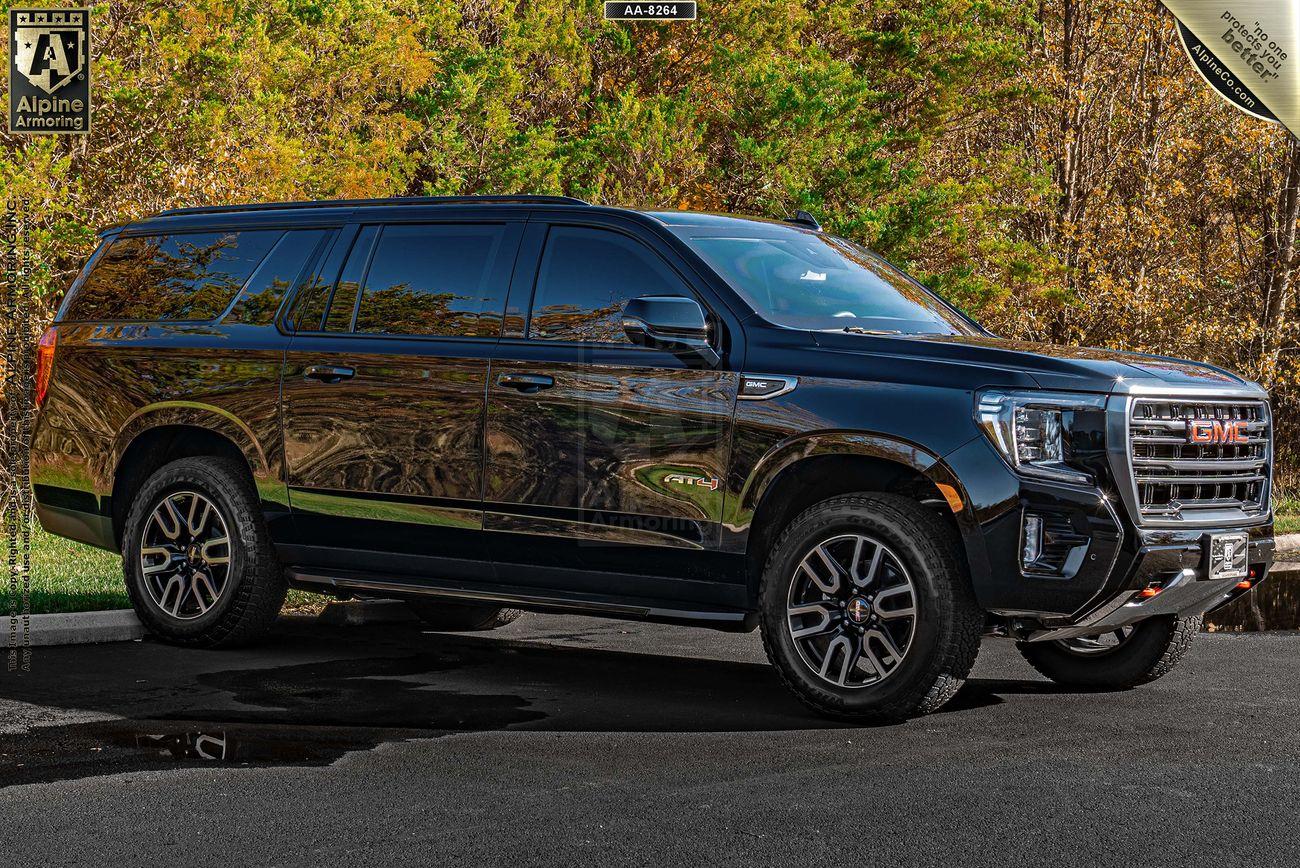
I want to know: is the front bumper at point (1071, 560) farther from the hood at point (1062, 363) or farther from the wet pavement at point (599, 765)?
the wet pavement at point (599, 765)

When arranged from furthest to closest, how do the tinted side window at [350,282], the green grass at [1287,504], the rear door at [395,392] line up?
the green grass at [1287,504]
the tinted side window at [350,282]
the rear door at [395,392]

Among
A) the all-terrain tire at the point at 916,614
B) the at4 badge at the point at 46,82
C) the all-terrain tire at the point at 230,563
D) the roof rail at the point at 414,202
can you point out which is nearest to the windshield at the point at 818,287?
the roof rail at the point at 414,202

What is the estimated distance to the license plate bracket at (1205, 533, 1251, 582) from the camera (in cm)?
673

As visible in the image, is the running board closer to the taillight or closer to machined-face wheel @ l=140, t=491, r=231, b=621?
machined-face wheel @ l=140, t=491, r=231, b=621

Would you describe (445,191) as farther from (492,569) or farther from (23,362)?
(492,569)

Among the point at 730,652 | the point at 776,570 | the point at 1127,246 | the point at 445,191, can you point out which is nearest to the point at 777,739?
the point at 776,570

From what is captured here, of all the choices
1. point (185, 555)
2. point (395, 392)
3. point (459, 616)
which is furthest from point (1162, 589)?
point (185, 555)

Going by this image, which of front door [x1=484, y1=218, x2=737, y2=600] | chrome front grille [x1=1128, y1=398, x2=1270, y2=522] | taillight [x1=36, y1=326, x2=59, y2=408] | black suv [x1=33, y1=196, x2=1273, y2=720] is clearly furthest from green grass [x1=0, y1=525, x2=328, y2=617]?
chrome front grille [x1=1128, y1=398, x2=1270, y2=522]

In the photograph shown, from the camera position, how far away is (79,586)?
10141 millimetres

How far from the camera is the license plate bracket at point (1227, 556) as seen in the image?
22.1 feet

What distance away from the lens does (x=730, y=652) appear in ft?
29.7

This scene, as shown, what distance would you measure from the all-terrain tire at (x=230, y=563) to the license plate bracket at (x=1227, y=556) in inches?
178

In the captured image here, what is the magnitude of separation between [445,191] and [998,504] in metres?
19.1

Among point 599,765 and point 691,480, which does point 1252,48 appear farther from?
point 599,765
